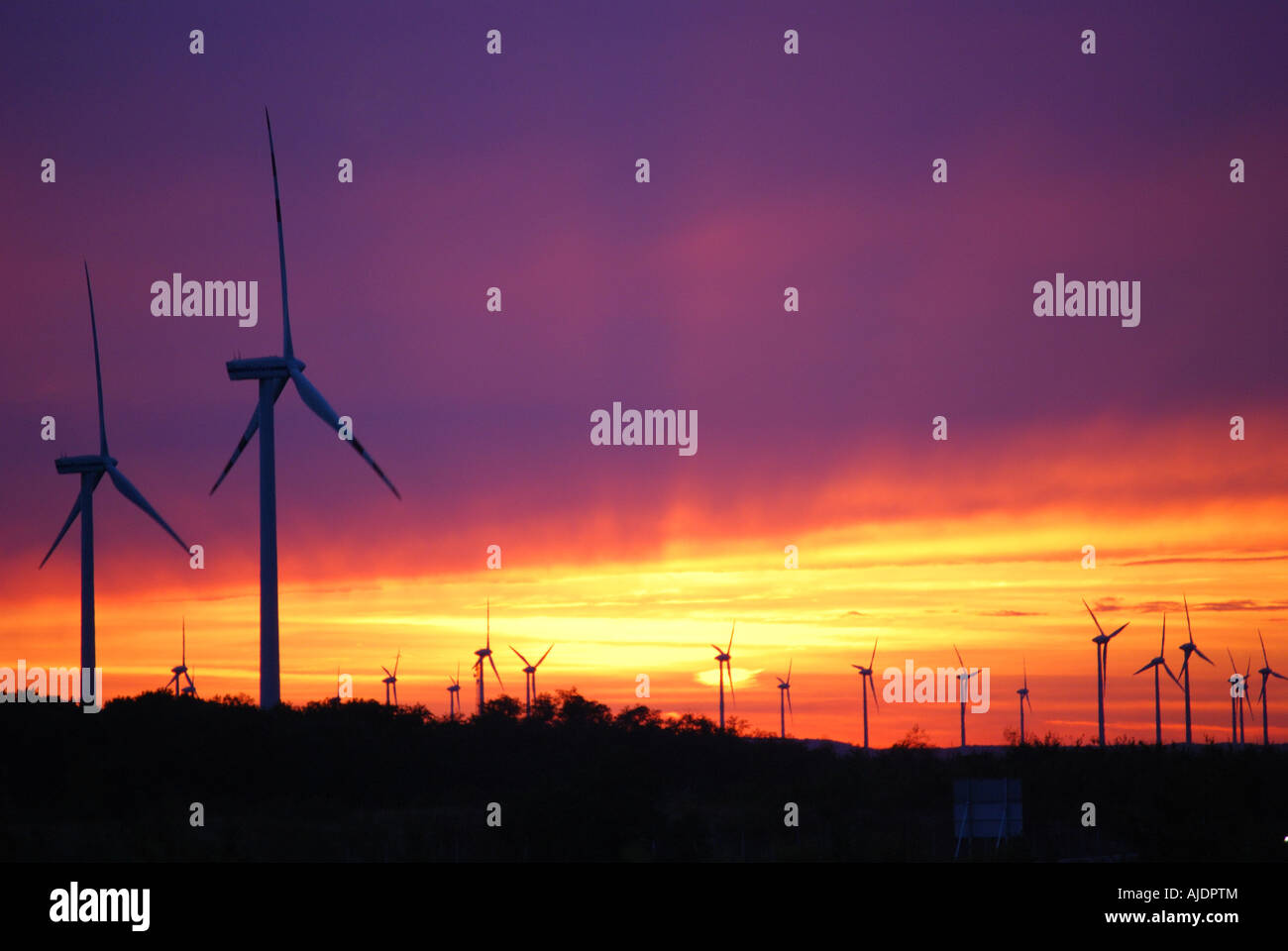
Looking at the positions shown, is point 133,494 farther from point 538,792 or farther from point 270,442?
point 538,792

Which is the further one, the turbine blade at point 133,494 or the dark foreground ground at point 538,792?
the turbine blade at point 133,494

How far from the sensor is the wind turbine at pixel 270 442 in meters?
82.2

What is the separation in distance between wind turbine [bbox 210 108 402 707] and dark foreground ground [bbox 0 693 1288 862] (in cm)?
730

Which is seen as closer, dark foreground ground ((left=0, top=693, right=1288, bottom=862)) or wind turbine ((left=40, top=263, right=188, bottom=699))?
dark foreground ground ((left=0, top=693, right=1288, bottom=862))

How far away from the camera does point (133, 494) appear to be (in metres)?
101

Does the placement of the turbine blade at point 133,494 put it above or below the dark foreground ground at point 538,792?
above

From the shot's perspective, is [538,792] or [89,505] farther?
[89,505]

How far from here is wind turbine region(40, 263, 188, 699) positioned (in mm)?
99062

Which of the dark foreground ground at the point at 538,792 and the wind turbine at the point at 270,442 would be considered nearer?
the dark foreground ground at the point at 538,792

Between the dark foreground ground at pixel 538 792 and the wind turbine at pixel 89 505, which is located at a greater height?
the wind turbine at pixel 89 505

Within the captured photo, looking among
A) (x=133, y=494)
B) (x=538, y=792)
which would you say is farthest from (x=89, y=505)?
(x=538, y=792)

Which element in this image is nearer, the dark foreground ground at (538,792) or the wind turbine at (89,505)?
the dark foreground ground at (538,792)

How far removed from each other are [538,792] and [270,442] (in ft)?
92.3
